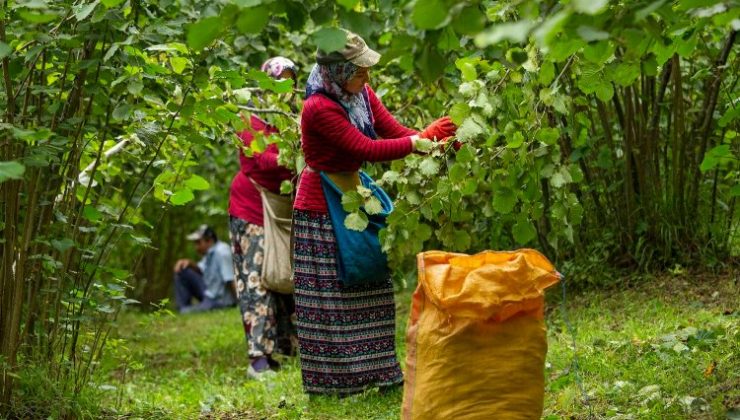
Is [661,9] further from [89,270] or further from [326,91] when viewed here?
[89,270]

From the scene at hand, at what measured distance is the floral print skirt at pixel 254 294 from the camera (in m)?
6.68

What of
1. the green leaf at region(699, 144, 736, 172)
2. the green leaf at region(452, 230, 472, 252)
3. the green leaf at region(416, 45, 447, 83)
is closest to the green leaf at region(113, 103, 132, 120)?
the green leaf at region(452, 230, 472, 252)

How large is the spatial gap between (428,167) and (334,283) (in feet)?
4.03

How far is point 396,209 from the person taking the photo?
408cm

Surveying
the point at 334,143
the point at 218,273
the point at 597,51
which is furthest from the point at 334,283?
the point at 218,273

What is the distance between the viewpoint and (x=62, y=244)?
3.88 meters

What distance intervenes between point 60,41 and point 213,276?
37.6ft

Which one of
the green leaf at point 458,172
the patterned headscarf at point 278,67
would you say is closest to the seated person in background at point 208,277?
the patterned headscarf at point 278,67

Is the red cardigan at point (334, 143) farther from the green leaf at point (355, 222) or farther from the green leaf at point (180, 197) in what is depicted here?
the green leaf at point (180, 197)

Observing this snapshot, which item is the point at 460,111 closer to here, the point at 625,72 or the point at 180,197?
the point at 625,72

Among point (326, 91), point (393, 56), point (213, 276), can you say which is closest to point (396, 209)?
point (326, 91)

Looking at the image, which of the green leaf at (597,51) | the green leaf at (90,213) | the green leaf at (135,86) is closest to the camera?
the green leaf at (597,51)

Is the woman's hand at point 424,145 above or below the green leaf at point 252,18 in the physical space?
below

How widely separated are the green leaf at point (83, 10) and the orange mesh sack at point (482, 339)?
135 centimetres
